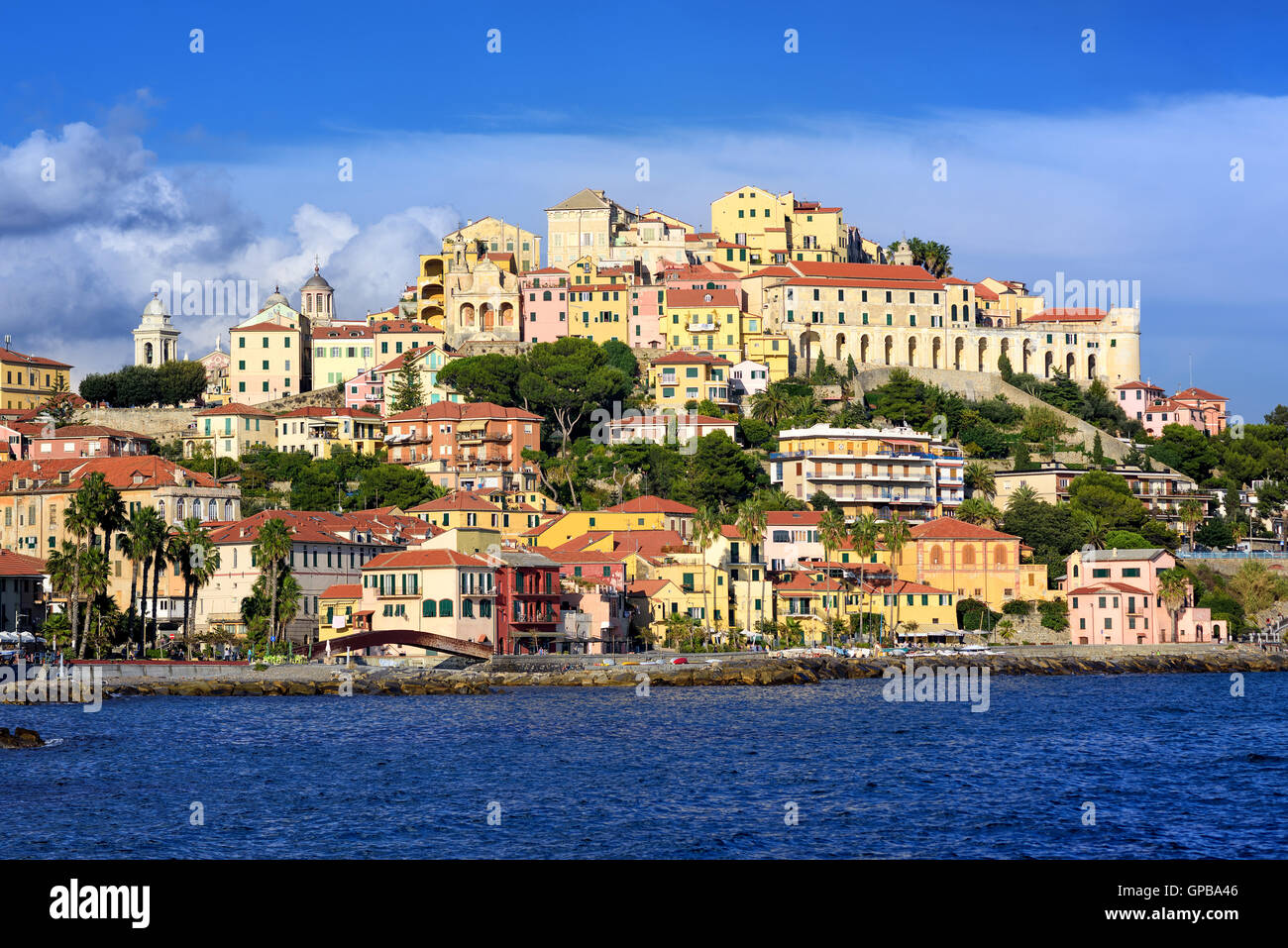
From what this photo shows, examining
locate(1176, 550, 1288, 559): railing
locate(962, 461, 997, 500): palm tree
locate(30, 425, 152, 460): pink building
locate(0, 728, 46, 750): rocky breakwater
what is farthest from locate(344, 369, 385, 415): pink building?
locate(0, 728, 46, 750): rocky breakwater

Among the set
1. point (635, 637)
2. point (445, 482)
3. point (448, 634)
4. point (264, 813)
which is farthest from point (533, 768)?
point (445, 482)

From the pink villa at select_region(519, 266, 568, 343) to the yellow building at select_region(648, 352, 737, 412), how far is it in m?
11.3

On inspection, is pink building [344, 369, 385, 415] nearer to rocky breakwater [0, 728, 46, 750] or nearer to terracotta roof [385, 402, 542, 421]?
terracotta roof [385, 402, 542, 421]

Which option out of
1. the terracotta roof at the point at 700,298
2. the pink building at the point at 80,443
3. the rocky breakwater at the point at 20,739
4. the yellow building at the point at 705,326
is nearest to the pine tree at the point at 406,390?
the pink building at the point at 80,443

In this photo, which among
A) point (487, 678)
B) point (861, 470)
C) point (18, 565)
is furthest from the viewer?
point (861, 470)

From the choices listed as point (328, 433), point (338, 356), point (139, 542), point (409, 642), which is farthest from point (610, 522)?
point (338, 356)

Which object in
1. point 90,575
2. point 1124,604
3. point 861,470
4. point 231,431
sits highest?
point 231,431

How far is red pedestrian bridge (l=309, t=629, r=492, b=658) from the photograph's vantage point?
6975 cm

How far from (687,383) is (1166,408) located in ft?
Result: 146

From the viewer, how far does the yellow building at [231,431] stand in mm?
111062

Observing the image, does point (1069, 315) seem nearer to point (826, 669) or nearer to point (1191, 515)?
point (1191, 515)

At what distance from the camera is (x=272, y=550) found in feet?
237

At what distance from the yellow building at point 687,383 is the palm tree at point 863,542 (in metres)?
23.0
